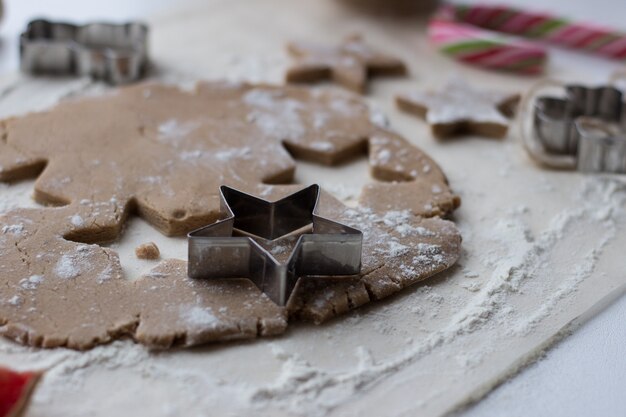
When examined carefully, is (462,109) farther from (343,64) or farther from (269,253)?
(269,253)

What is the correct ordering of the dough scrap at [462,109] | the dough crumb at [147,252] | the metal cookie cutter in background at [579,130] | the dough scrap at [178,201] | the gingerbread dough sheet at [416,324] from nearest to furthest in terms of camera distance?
1. the gingerbread dough sheet at [416,324]
2. the dough scrap at [178,201]
3. the dough crumb at [147,252]
4. the metal cookie cutter in background at [579,130]
5. the dough scrap at [462,109]

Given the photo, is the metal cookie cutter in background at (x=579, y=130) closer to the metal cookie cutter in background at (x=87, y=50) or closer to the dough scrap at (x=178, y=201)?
the dough scrap at (x=178, y=201)

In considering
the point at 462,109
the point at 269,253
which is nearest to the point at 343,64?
the point at 462,109

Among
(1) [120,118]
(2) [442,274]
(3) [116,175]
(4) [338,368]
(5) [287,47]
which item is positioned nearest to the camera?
(4) [338,368]

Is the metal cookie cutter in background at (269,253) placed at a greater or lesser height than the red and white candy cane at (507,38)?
lesser

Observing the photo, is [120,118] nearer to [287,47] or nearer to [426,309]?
[287,47]

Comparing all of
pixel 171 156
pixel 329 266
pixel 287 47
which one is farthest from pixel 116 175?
pixel 287 47

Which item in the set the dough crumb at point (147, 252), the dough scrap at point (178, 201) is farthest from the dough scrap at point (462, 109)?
the dough crumb at point (147, 252)
